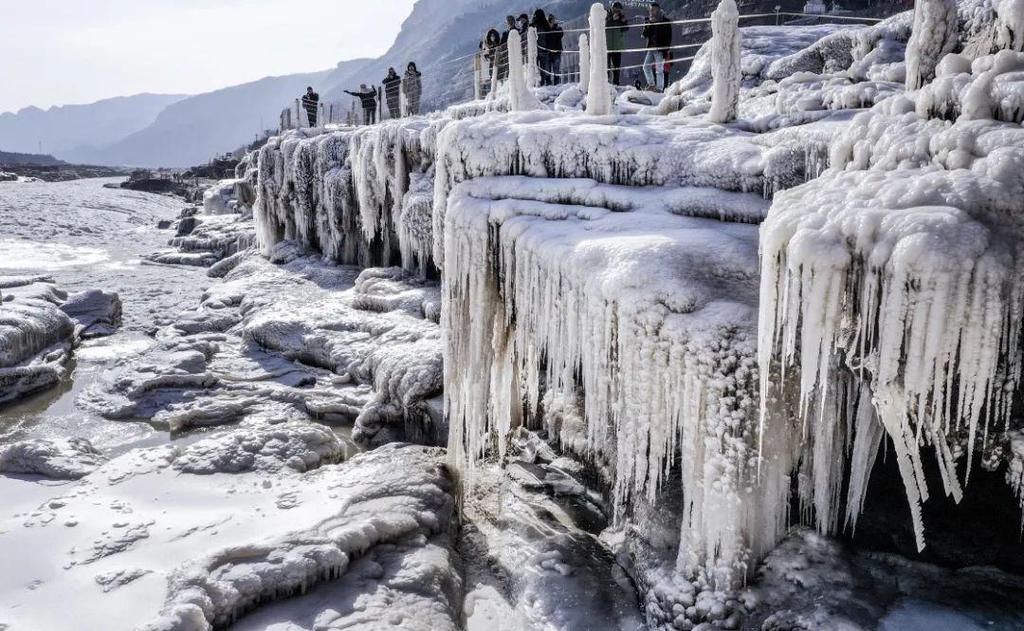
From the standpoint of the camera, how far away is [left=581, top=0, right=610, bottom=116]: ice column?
754 centimetres

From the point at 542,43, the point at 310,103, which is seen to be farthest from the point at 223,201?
the point at 542,43

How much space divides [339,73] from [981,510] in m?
197

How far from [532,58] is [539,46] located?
3.54 feet

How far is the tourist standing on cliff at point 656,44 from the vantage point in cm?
1245

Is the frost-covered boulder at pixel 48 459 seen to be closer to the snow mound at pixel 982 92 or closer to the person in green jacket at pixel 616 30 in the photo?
the snow mound at pixel 982 92

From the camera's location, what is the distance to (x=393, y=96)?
795 inches

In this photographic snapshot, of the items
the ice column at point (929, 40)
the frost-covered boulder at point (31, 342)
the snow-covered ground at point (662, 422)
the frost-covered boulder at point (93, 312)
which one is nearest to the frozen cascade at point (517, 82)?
the snow-covered ground at point (662, 422)

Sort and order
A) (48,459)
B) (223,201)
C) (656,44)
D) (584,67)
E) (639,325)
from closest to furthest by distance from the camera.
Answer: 1. (639,325)
2. (48,459)
3. (584,67)
4. (656,44)
5. (223,201)

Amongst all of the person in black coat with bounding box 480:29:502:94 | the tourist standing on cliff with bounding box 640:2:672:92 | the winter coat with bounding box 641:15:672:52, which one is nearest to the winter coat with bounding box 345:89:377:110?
the person in black coat with bounding box 480:29:502:94

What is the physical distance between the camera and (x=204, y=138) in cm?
19950

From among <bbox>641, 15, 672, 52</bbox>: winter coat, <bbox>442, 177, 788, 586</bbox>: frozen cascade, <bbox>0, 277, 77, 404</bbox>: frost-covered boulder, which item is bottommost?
<bbox>0, 277, 77, 404</bbox>: frost-covered boulder

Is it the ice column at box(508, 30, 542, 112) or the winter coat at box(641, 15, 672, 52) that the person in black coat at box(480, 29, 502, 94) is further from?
the ice column at box(508, 30, 542, 112)

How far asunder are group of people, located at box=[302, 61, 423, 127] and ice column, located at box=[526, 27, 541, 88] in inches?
138

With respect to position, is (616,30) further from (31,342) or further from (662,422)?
(31,342)
